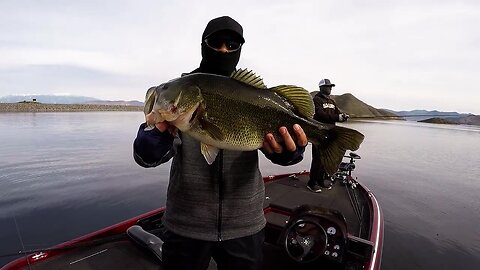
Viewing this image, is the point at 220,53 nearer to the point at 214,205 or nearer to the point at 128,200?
the point at 214,205

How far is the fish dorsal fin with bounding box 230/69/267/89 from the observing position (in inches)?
104

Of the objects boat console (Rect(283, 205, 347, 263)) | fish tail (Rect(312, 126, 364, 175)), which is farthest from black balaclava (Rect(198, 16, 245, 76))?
boat console (Rect(283, 205, 347, 263))

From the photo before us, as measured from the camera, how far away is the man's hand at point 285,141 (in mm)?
2521

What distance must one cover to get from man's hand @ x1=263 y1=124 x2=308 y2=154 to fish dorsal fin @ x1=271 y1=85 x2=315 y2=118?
24 centimetres

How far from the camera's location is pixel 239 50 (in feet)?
9.96

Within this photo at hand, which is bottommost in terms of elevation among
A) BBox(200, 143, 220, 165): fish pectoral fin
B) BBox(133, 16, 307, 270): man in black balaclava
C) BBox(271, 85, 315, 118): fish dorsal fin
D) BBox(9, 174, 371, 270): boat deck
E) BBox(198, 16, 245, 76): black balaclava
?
BBox(9, 174, 371, 270): boat deck

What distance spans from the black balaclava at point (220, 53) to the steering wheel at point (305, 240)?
2908 mm

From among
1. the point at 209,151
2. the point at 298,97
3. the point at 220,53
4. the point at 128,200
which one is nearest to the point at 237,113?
the point at 209,151

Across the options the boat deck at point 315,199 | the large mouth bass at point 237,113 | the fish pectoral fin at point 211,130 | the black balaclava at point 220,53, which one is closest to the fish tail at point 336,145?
the large mouth bass at point 237,113

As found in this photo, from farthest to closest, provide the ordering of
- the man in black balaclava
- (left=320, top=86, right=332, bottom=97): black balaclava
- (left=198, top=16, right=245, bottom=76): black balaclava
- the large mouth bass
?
(left=320, top=86, right=332, bottom=97): black balaclava
(left=198, top=16, right=245, bottom=76): black balaclava
the man in black balaclava
the large mouth bass

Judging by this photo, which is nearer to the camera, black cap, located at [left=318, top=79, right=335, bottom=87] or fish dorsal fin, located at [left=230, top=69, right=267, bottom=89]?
fish dorsal fin, located at [left=230, top=69, right=267, bottom=89]

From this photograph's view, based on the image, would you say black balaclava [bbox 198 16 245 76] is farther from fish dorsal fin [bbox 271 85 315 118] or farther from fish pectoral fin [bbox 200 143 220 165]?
fish pectoral fin [bbox 200 143 220 165]

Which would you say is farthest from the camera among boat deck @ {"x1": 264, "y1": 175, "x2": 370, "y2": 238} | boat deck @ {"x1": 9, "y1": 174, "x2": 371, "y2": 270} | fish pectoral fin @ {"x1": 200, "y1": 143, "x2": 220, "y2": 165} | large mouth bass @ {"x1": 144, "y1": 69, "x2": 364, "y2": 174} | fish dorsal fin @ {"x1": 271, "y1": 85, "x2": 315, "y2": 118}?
boat deck @ {"x1": 264, "y1": 175, "x2": 370, "y2": 238}

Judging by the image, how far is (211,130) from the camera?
237 cm
